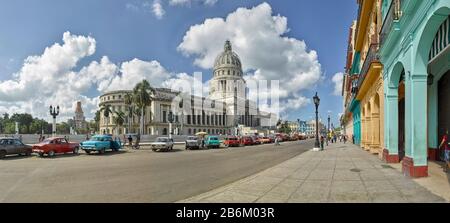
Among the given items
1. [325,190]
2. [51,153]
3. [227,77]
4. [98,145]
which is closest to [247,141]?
[98,145]

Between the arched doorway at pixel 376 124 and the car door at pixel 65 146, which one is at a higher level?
the arched doorway at pixel 376 124

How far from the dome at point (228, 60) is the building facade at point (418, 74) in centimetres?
10860

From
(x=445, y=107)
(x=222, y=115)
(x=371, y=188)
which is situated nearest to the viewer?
(x=371, y=188)

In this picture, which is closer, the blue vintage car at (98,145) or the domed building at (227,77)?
the blue vintage car at (98,145)

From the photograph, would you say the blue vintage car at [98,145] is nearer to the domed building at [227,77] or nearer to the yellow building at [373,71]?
the yellow building at [373,71]

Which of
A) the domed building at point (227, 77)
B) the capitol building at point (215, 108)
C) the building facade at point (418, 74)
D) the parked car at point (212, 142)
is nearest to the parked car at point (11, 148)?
the parked car at point (212, 142)

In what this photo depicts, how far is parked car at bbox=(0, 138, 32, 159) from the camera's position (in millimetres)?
18359

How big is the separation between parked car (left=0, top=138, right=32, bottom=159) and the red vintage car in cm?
100

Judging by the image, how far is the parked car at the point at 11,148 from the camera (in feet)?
60.2

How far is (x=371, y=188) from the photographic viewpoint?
7.72 metres

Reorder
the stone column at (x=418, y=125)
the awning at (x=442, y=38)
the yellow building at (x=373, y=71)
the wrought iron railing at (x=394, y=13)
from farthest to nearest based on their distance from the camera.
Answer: the yellow building at (x=373, y=71), the wrought iron railing at (x=394, y=13), the stone column at (x=418, y=125), the awning at (x=442, y=38)
